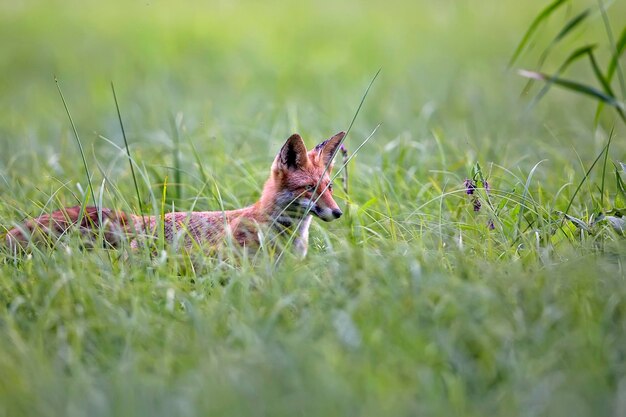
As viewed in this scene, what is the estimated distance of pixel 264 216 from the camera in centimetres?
535

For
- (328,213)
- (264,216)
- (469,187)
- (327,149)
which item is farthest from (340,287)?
(327,149)

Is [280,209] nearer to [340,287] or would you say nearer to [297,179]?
[297,179]

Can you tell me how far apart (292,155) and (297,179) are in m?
0.15

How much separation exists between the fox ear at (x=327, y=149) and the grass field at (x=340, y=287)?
11.7 inches

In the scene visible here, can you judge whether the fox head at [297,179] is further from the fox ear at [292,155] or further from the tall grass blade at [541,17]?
the tall grass blade at [541,17]

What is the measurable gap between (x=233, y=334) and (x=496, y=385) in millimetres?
1108

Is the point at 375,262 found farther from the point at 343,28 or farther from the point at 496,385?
the point at 343,28

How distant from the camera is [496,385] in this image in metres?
3.40

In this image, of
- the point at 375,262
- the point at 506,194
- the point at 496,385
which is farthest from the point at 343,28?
the point at 496,385

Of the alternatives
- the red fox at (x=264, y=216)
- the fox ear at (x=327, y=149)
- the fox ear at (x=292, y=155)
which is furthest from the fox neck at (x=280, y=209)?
the fox ear at (x=327, y=149)

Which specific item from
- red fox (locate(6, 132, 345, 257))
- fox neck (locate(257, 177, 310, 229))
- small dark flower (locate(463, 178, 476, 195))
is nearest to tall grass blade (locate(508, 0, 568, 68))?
small dark flower (locate(463, 178, 476, 195))

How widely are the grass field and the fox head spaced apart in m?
0.22

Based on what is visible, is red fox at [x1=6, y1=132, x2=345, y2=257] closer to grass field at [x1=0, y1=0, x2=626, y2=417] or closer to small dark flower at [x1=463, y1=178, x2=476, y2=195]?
grass field at [x1=0, y1=0, x2=626, y2=417]

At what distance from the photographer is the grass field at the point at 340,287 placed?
319 cm
